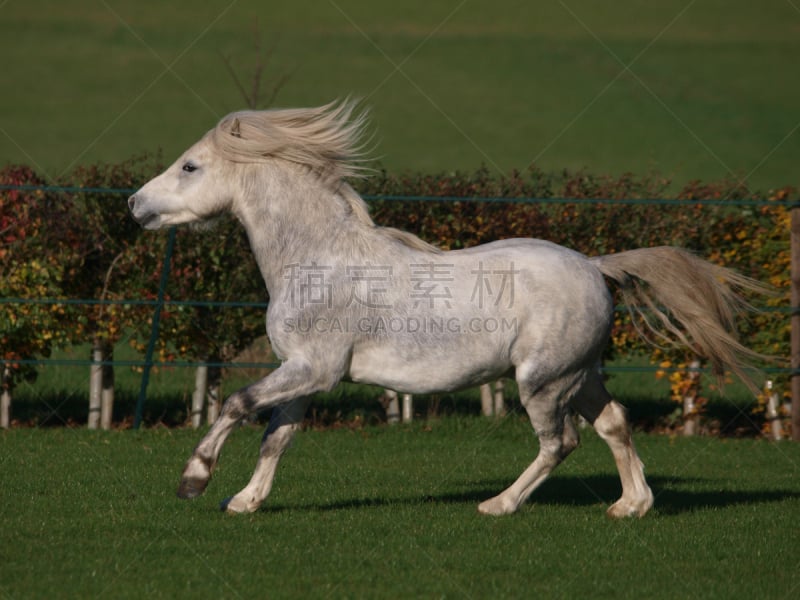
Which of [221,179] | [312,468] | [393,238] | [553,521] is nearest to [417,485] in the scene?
[312,468]

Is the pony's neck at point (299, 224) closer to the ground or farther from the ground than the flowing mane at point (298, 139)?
closer to the ground

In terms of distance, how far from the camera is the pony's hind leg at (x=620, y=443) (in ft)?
21.4

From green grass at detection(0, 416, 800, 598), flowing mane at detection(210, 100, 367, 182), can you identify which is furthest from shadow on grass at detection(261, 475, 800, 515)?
flowing mane at detection(210, 100, 367, 182)

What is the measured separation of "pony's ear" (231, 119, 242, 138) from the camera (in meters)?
6.34

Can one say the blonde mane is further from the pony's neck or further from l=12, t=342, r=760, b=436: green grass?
l=12, t=342, r=760, b=436: green grass

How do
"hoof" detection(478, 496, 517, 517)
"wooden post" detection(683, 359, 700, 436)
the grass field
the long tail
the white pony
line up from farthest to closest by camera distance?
the grass field < "wooden post" detection(683, 359, 700, 436) < the long tail < "hoof" detection(478, 496, 517, 517) < the white pony

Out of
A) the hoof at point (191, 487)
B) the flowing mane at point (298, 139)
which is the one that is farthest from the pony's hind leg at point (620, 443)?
the hoof at point (191, 487)

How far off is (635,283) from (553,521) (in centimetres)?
144

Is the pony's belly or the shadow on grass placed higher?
the pony's belly

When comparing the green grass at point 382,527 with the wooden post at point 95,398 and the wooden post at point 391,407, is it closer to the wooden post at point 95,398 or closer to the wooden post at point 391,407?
the wooden post at point 95,398

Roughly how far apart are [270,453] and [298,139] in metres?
1.70

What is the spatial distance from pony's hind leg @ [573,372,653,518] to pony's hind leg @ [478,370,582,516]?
161mm

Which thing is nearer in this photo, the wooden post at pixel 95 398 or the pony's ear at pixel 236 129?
the pony's ear at pixel 236 129

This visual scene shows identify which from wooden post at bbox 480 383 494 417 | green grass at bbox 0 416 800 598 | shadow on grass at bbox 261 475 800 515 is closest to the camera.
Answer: green grass at bbox 0 416 800 598
